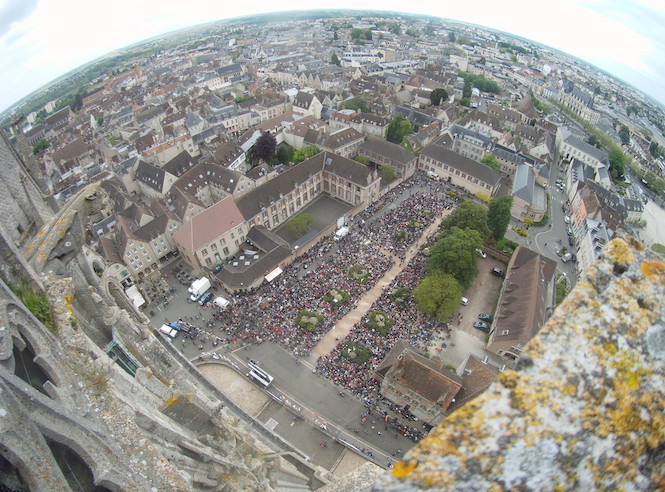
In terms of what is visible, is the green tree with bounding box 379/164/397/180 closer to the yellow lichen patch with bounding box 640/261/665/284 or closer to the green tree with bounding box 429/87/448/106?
A: the green tree with bounding box 429/87/448/106

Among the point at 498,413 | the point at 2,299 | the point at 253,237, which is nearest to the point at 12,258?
the point at 2,299

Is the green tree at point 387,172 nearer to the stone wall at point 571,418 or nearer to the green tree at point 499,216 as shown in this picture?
the green tree at point 499,216

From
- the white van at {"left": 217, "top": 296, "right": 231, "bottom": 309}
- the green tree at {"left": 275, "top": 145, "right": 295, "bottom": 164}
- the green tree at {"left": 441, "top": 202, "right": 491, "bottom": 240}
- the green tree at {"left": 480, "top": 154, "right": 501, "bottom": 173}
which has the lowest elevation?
the white van at {"left": 217, "top": 296, "right": 231, "bottom": 309}

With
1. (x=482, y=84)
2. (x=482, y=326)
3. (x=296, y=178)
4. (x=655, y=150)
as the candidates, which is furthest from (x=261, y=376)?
(x=655, y=150)

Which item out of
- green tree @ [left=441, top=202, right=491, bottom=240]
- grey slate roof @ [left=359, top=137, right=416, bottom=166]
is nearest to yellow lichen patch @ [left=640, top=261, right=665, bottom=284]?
green tree @ [left=441, top=202, right=491, bottom=240]

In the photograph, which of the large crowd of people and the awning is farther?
the awning
